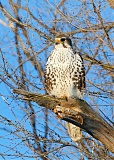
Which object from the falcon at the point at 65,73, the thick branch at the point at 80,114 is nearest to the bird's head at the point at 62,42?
the falcon at the point at 65,73

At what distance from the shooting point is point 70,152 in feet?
20.4

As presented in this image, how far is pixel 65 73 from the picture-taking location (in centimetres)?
496

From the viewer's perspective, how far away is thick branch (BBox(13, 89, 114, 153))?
4.49 m

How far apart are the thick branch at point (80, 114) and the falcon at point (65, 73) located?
33cm

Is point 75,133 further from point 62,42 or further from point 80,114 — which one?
point 62,42

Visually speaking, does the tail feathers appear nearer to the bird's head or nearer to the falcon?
the falcon

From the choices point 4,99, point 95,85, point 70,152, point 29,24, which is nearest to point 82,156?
point 70,152

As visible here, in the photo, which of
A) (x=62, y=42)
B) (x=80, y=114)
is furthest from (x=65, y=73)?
(x=80, y=114)

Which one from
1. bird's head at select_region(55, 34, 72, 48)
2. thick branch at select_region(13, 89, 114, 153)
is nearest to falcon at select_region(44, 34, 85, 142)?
bird's head at select_region(55, 34, 72, 48)

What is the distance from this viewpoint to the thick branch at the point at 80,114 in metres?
4.49

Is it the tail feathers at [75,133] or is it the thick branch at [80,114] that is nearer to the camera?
the thick branch at [80,114]

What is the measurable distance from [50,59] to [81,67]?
341 millimetres

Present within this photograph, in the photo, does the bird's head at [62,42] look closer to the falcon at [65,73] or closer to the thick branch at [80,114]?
the falcon at [65,73]

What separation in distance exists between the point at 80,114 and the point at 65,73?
2.02ft
